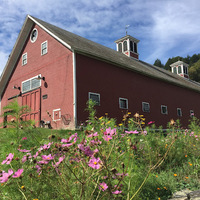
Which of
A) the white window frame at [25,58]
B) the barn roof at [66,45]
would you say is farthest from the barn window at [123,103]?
the white window frame at [25,58]

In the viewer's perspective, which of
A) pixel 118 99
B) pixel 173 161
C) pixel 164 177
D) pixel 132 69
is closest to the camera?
pixel 164 177

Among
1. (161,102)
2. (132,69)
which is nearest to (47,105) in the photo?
(132,69)

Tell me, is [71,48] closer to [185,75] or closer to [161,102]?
[161,102]

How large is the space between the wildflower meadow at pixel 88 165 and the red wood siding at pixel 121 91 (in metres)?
7.41

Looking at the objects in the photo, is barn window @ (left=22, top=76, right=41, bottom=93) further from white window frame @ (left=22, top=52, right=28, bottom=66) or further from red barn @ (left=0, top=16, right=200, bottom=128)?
white window frame @ (left=22, top=52, right=28, bottom=66)

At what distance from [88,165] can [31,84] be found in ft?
44.5

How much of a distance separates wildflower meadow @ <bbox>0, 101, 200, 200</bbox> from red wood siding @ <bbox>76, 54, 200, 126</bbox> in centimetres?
741

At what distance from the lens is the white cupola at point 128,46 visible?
21.2 m

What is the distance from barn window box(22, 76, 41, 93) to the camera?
45.9 feet

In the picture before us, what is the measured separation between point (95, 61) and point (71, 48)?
1.96 metres

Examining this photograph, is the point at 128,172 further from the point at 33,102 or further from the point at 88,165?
the point at 33,102

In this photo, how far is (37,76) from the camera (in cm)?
1409

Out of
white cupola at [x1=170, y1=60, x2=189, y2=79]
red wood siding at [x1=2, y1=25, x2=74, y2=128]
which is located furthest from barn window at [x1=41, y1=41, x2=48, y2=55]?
white cupola at [x1=170, y1=60, x2=189, y2=79]

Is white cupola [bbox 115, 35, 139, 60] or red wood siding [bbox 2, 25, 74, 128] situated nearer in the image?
red wood siding [bbox 2, 25, 74, 128]
